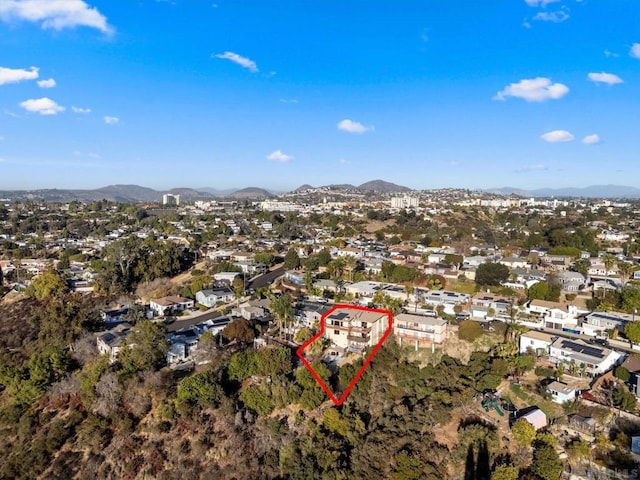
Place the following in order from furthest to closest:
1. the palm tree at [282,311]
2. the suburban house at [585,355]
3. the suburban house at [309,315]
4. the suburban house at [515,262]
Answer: the suburban house at [515,262] → the suburban house at [309,315] → the palm tree at [282,311] → the suburban house at [585,355]

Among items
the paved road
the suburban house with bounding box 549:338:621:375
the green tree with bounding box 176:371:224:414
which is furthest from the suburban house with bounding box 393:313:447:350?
the paved road

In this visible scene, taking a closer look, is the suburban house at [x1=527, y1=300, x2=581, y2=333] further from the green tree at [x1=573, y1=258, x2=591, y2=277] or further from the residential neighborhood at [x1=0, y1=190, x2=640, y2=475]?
the green tree at [x1=573, y1=258, x2=591, y2=277]

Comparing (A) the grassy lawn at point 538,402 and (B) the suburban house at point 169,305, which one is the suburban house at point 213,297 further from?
(A) the grassy lawn at point 538,402

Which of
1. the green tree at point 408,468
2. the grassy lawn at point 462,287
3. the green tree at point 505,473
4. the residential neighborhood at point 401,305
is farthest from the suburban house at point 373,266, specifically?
the green tree at point 505,473

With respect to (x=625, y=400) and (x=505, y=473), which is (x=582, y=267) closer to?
(x=625, y=400)

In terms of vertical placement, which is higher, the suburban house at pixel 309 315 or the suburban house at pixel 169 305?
the suburban house at pixel 309 315

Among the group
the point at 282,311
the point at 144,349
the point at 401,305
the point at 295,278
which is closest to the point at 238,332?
the point at 282,311

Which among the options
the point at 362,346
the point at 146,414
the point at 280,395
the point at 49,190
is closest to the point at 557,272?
the point at 362,346

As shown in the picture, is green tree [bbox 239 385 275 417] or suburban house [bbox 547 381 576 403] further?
green tree [bbox 239 385 275 417]

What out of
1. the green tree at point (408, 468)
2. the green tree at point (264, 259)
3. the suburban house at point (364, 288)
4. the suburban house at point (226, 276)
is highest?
the green tree at point (264, 259)
